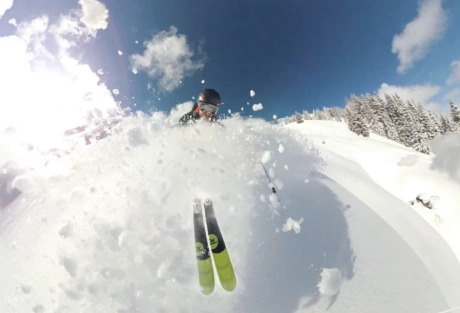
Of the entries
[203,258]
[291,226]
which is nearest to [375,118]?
[291,226]

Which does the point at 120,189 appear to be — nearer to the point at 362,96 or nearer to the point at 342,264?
the point at 342,264

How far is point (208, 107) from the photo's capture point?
7.89 meters

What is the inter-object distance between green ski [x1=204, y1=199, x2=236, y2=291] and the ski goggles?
12.1 feet

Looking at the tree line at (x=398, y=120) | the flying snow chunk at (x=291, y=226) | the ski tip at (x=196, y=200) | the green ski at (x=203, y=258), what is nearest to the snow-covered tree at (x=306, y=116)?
the tree line at (x=398, y=120)

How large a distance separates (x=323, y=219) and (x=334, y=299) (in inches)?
88.6

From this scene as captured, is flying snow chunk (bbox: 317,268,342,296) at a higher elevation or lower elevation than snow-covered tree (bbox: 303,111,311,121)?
lower

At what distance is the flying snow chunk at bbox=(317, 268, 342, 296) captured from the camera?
15.3 ft

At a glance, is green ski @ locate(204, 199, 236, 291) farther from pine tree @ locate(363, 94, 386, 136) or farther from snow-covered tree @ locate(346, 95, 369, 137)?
pine tree @ locate(363, 94, 386, 136)

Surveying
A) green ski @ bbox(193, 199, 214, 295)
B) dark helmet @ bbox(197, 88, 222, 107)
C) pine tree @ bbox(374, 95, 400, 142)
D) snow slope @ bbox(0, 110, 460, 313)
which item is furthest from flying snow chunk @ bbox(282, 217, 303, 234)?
pine tree @ bbox(374, 95, 400, 142)

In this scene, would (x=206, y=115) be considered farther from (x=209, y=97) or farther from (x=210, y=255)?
(x=210, y=255)

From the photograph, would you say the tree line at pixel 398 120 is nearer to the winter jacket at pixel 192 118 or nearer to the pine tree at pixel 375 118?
the pine tree at pixel 375 118

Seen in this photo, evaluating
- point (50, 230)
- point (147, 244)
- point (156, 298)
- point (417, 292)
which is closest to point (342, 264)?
point (417, 292)

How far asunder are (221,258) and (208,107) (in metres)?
4.53

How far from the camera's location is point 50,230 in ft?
22.1
